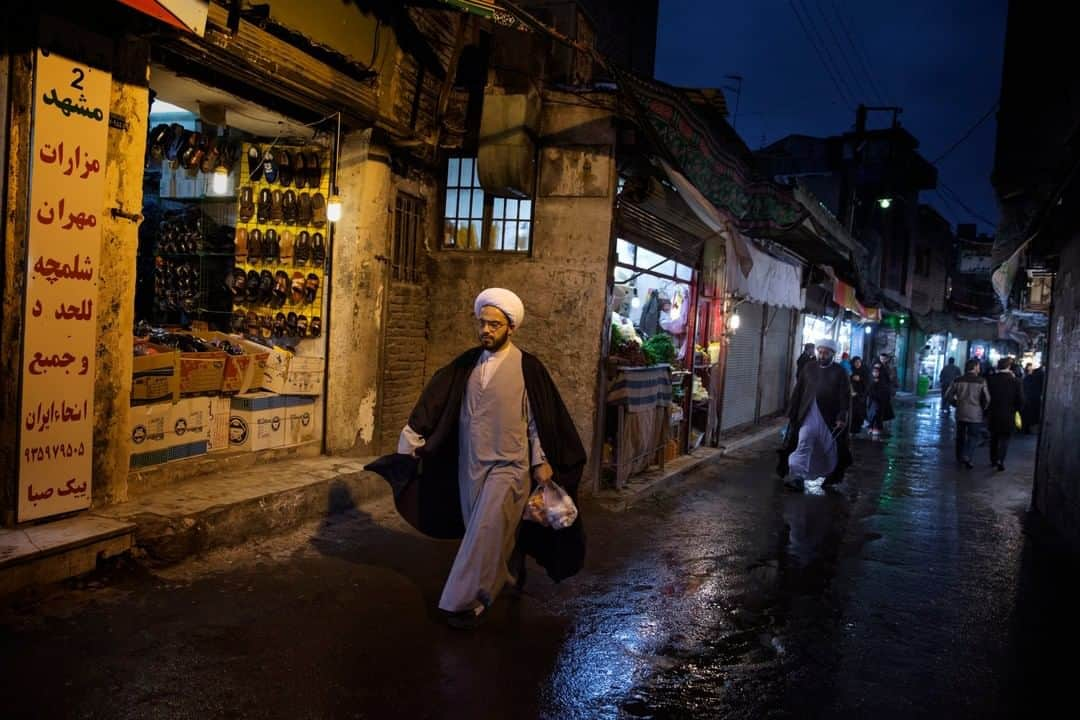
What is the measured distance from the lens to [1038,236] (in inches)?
367

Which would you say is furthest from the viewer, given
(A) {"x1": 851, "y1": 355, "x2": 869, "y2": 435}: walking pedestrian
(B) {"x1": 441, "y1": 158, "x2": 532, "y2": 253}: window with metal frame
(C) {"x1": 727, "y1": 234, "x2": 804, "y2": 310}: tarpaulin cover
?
(A) {"x1": 851, "y1": 355, "x2": 869, "y2": 435}: walking pedestrian

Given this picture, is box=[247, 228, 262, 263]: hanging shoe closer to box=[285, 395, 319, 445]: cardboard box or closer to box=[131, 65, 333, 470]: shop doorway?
box=[131, 65, 333, 470]: shop doorway

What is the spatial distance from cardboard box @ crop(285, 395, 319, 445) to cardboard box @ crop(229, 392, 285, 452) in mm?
165

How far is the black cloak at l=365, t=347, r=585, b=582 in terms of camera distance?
16.4ft

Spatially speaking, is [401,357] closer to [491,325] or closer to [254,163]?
[254,163]

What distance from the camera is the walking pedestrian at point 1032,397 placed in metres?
19.8

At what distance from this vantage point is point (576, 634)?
4.74 m

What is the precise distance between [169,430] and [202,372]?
2.15 ft

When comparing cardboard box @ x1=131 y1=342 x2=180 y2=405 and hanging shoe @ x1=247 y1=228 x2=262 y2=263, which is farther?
hanging shoe @ x1=247 y1=228 x2=262 y2=263

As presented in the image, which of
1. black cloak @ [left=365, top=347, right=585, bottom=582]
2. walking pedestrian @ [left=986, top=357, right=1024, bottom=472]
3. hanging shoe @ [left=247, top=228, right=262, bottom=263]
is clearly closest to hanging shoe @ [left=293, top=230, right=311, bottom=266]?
hanging shoe @ [left=247, top=228, right=262, bottom=263]

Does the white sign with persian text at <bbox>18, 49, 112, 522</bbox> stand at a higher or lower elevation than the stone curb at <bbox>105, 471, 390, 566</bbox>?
higher

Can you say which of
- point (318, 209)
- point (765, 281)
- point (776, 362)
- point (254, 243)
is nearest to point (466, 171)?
point (318, 209)

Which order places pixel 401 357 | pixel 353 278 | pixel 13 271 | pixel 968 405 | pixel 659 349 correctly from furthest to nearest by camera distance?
1. pixel 968 405
2. pixel 659 349
3. pixel 401 357
4. pixel 353 278
5. pixel 13 271

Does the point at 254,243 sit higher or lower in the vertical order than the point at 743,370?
higher
